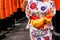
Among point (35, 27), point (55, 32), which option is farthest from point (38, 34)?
point (55, 32)

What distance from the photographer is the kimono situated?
3.04m

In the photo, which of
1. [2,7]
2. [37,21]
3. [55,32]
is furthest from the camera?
[2,7]

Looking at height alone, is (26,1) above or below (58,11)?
above

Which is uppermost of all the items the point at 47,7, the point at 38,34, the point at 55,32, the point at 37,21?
the point at 47,7

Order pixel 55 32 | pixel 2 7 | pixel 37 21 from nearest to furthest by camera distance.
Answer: pixel 37 21 → pixel 55 32 → pixel 2 7

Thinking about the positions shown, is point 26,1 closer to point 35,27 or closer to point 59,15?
point 35,27

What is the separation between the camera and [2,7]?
8266 millimetres

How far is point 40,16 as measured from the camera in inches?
121

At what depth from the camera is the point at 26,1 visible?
3145 millimetres

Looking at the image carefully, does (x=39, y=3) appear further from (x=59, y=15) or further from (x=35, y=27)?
(x=59, y=15)

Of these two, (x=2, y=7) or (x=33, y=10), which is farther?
(x=2, y=7)

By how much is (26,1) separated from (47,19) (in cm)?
42

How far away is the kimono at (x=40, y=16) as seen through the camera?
3.04m

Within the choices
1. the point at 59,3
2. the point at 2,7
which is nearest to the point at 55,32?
the point at 59,3
